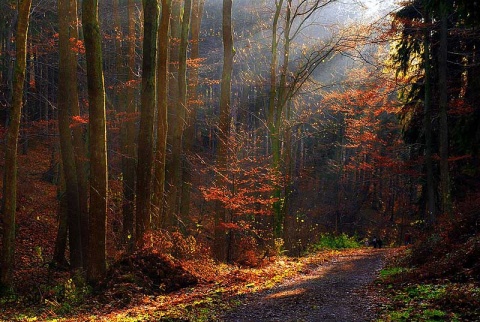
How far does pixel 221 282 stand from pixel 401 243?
27.5 meters

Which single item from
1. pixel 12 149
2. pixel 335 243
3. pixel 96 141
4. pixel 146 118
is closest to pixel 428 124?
pixel 146 118

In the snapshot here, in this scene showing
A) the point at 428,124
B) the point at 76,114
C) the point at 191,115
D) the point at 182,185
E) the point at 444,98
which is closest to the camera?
the point at 444,98

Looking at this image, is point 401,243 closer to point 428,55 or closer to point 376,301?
point 428,55

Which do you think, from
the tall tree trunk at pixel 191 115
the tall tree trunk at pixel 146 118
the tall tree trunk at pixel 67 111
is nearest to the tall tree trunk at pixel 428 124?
the tall tree trunk at pixel 191 115

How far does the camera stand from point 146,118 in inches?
476

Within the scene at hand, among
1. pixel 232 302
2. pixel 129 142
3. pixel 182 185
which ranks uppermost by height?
pixel 129 142

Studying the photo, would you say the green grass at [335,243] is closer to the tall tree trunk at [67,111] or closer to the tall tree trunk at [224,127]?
the tall tree trunk at [224,127]

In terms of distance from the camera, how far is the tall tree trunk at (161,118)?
13.5 meters

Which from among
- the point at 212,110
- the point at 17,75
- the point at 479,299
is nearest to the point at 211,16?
the point at 212,110

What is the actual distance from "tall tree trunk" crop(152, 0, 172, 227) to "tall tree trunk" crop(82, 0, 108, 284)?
8.69 feet

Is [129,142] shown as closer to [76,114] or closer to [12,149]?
[76,114]

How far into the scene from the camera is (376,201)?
4381cm

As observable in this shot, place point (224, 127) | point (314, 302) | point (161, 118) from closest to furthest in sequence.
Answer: point (314, 302) < point (161, 118) < point (224, 127)

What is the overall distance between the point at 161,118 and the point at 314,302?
8.22 m
